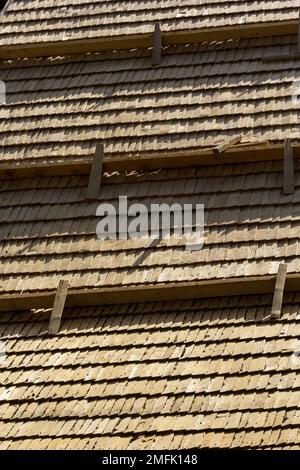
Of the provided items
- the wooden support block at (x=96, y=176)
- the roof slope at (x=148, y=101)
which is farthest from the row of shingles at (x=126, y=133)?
the wooden support block at (x=96, y=176)

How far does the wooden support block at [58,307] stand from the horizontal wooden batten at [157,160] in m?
1.84

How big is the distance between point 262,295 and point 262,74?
12.4ft

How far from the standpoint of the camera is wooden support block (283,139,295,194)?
14031 millimetres

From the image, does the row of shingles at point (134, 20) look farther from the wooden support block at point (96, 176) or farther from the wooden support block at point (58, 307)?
the wooden support block at point (58, 307)

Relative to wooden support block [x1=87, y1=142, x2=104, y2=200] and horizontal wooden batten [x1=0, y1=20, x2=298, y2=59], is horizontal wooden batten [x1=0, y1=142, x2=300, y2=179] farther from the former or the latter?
horizontal wooden batten [x1=0, y1=20, x2=298, y2=59]

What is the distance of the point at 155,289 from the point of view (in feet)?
43.2

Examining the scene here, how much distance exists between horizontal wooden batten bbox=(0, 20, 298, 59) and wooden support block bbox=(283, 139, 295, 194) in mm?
2477

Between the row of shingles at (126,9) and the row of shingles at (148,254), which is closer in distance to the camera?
the row of shingles at (148,254)

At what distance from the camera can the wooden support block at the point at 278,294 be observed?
1257cm

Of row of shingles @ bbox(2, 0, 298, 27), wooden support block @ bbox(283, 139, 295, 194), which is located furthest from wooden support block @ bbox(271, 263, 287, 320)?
row of shingles @ bbox(2, 0, 298, 27)

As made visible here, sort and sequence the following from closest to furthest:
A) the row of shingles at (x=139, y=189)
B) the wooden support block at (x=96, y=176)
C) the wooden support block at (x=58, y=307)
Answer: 1. the wooden support block at (x=58, y=307)
2. the row of shingles at (x=139, y=189)
3. the wooden support block at (x=96, y=176)

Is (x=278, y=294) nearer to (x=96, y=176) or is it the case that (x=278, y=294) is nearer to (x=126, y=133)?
(x=96, y=176)

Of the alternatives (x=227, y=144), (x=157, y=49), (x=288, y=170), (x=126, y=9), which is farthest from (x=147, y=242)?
(x=126, y=9)

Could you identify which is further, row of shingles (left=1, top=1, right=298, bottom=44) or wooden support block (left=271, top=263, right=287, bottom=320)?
row of shingles (left=1, top=1, right=298, bottom=44)
